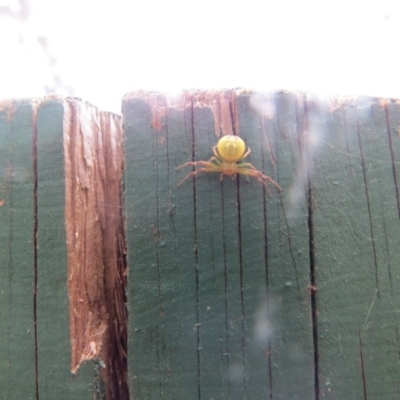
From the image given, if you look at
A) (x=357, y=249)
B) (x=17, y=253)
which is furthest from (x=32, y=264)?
(x=357, y=249)

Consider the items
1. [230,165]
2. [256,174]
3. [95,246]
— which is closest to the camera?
[230,165]

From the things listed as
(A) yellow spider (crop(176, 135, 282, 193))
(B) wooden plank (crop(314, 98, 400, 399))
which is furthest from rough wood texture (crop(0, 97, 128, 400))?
(B) wooden plank (crop(314, 98, 400, 399))

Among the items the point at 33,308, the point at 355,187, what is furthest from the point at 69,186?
the point at 355,187

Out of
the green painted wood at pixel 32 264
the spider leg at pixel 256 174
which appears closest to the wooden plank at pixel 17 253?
the green painted wood at pixel 32 264

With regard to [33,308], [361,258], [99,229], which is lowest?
[33,308]

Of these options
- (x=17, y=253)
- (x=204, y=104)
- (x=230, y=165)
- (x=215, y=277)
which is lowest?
(x=215, y=277)

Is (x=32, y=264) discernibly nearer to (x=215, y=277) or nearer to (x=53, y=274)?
(x=53, y=274)

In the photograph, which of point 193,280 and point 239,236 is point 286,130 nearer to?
point 239,236
